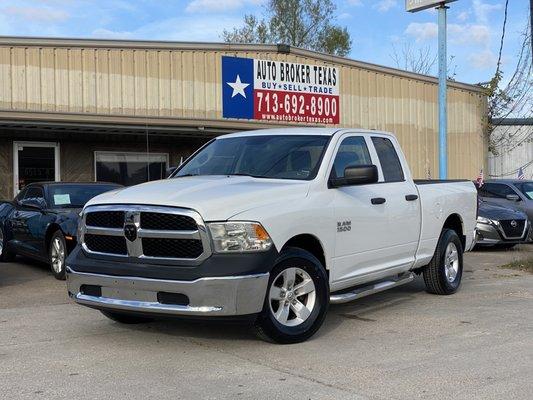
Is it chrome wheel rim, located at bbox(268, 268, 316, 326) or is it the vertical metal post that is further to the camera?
the vertical metal post

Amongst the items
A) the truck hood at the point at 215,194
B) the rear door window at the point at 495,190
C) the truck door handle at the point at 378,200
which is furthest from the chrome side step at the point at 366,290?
the rear door window at the point at 495,190

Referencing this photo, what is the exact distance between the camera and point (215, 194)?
17.7 ft

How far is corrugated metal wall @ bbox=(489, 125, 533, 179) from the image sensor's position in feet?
76.9

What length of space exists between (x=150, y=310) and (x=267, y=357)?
102 cm

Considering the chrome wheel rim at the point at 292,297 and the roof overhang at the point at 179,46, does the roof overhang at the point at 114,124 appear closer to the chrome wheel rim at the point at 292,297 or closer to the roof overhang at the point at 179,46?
the roof overhang at the point at 179,46

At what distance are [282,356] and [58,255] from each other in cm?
530

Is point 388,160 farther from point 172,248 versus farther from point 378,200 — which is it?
point 172,248

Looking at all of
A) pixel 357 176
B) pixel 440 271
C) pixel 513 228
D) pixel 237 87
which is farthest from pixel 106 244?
pixel 237 87

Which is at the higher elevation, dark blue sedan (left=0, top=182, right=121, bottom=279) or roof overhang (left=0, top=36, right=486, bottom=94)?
roof overhang (left=0, top=36, right=486, bottom=94)

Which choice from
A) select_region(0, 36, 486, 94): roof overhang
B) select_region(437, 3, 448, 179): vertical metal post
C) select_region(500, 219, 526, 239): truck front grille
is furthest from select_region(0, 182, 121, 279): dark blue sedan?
select_region(500, 219, 526, 239): truck front grille

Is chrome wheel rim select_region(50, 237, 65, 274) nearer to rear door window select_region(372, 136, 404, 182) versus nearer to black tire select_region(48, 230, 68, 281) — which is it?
black tire select_region(48, 230, 68, 281)

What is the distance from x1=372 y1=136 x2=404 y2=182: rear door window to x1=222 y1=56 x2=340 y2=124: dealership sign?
29.8 feet

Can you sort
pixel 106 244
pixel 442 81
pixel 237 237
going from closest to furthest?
pixel 237 237 → pixel 106 244 → pixel 442 81

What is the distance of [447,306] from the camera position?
299 inches
